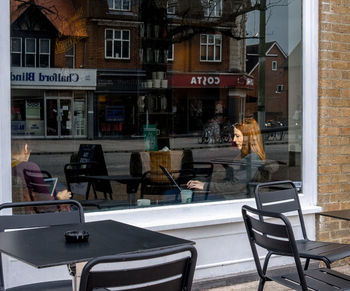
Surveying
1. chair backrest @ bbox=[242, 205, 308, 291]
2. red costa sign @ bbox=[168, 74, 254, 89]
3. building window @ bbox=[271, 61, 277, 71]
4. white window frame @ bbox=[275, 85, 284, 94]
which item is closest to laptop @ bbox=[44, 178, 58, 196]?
chair backrest @ bbox=[242, 205, 308, 291]

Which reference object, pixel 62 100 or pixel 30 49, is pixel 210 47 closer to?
pixel 62 100

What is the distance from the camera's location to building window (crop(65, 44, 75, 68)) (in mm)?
8443

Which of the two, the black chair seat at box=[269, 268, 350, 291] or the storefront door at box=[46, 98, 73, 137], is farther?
the storefront door at box=[46, 98, 73, 137]

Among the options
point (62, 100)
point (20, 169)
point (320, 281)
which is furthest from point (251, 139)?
point (62, 100)

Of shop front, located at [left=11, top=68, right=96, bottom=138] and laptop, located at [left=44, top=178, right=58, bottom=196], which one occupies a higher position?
shop front, located at [left=11, top=68, right=96, bottom=138]

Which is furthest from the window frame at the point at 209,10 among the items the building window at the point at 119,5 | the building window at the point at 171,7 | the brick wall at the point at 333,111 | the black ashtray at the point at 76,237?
the black ashtray at the point at 76,237

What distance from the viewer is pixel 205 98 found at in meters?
8.90

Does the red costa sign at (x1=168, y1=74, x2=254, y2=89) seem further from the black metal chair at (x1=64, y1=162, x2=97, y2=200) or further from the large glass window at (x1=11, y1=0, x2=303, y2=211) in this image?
the black metal chair at (x1=64, y1=162, x2=97, y2=200)

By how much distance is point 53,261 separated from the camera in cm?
204

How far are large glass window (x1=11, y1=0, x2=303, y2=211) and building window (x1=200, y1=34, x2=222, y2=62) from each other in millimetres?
20

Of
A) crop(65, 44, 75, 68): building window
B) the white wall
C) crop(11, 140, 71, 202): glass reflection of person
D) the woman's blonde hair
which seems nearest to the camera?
the white wall

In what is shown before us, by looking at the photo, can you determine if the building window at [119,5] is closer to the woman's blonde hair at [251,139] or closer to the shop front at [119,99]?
the shop front at [119,99]

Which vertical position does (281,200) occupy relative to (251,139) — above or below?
below

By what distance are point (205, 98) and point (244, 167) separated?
12.7 ft
